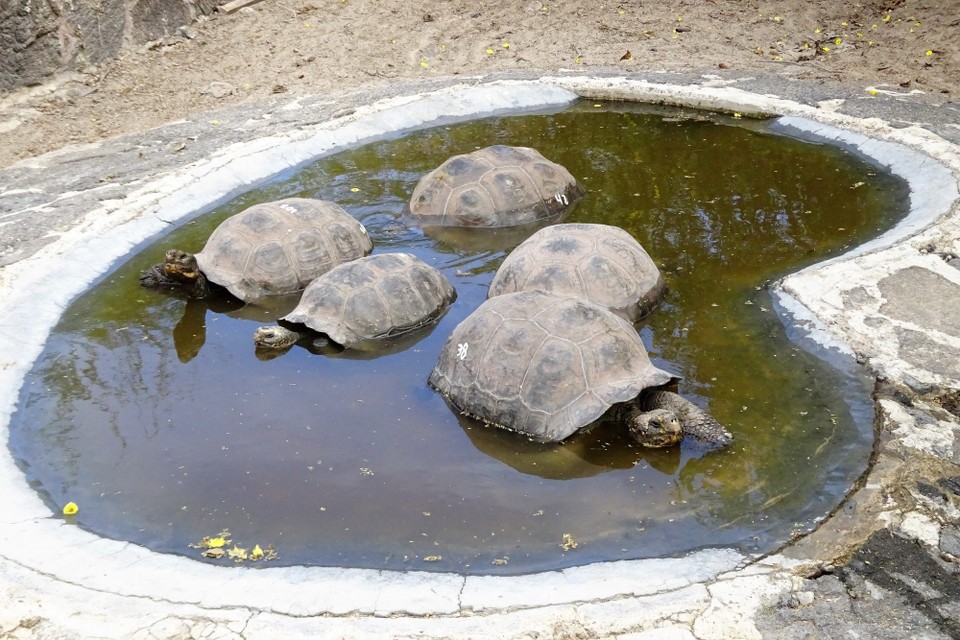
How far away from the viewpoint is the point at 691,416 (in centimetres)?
481

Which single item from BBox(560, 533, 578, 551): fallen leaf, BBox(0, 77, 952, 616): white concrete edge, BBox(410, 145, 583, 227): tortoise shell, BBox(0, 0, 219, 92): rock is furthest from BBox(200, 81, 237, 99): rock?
BBox(560, 533, 578, 551): fallen leaf

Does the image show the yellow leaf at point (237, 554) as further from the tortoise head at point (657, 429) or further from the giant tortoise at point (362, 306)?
the tortoise head at point (657, 429)

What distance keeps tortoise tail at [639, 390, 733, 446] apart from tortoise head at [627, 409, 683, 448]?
0.31 ft

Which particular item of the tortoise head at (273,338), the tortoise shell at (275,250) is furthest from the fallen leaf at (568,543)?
the tortoise shell at (275,250)

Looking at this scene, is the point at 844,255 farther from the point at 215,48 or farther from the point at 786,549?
the point at 215,48

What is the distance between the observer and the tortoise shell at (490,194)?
26.1 ft

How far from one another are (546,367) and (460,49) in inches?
359

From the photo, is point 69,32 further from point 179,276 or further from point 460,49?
point 179,276

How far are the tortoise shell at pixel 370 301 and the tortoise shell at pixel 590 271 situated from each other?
53 cm

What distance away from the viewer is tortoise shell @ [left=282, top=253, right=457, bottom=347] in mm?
5984

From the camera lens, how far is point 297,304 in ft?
22.0

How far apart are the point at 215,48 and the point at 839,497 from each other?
1141 cm

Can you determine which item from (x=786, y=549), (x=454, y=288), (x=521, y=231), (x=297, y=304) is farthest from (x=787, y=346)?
(x=297, y=304)

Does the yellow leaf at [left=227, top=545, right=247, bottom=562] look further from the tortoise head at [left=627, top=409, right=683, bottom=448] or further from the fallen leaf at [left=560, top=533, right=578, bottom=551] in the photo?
the tortoise head at [left=627, top=409, right=683, bottom=448]
